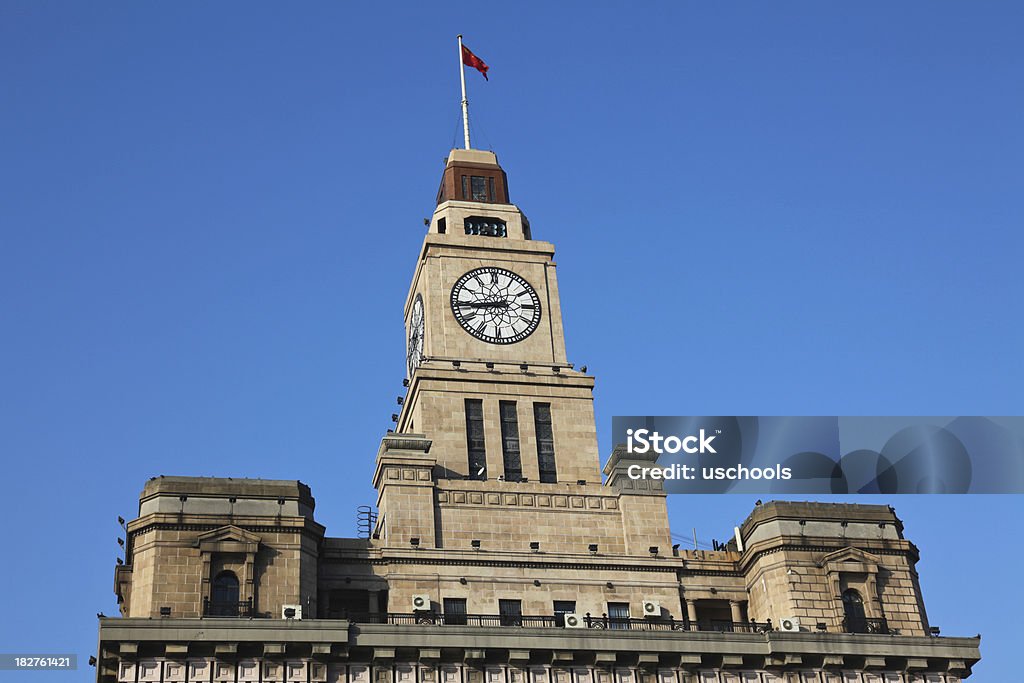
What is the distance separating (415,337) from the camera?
9031 cm

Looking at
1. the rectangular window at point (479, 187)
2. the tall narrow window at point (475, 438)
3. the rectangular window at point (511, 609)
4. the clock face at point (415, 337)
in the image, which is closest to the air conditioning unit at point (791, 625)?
the rectangular window at point (511, 609)

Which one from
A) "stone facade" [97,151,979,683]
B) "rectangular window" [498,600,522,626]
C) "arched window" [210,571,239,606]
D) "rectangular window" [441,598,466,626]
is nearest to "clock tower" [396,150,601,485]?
"stone facade" [97,151,979,683]

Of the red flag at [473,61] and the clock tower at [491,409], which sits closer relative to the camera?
the clock tower at [491,409]

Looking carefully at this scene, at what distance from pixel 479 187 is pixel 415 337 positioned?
35.7 ft

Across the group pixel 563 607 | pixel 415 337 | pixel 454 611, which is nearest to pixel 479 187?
pixel 415 337

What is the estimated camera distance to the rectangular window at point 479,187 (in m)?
93.8

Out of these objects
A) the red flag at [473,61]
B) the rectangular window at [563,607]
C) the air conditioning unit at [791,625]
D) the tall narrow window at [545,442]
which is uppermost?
the red flag at [473,61]

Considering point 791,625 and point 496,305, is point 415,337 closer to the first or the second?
point 496,305

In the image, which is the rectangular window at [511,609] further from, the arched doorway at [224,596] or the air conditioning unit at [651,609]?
the arched doorway at [224,596]

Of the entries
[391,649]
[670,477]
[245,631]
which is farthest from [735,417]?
[245,631]

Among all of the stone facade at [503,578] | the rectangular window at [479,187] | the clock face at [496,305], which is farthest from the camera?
the rectangular window at [479,187]

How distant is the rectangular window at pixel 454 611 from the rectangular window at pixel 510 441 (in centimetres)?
955

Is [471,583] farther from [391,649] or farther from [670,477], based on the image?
[670,477]

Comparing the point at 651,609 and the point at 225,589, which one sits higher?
the point at 225,589
